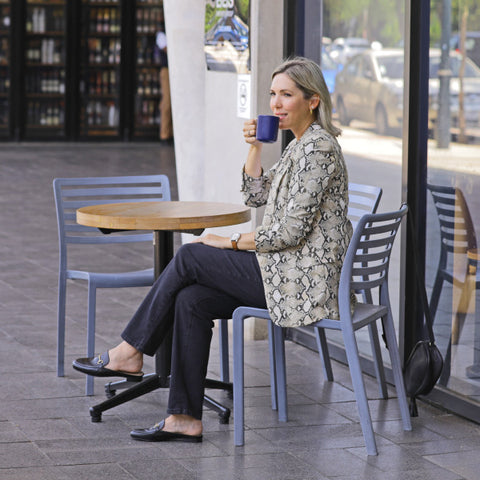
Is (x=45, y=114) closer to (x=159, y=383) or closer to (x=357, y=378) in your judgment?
(x=159, y=383)

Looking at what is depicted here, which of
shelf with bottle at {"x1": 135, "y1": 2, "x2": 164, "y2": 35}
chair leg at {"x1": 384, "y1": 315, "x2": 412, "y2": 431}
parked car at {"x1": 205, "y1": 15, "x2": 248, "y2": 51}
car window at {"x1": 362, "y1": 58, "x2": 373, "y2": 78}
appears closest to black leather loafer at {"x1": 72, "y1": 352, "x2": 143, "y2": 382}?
chair leg at {"x1": 384, "y1": 315, "x2": 412, "y2": 431}

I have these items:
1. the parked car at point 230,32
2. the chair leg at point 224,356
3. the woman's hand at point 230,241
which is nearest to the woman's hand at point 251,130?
the woman's hand at point 230,241

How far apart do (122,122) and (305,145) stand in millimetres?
13626

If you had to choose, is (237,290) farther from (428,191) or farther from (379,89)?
(379,89)

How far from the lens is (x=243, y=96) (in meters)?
5.44

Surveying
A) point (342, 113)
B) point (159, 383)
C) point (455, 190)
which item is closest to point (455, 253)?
point (455, 190)

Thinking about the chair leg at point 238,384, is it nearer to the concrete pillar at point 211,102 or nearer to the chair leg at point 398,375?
the chair leg at point 398,375

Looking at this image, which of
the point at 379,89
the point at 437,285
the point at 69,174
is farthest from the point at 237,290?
the point at 69,174

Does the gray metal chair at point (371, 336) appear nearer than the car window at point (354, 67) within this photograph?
Yes

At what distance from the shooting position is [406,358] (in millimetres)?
4402

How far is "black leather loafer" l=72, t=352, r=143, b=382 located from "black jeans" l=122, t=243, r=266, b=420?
13cm

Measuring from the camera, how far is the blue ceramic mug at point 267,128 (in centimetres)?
370

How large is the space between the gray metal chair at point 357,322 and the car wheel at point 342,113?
1.33 meters

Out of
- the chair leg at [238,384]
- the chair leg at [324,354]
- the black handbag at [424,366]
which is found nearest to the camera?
the chair leg at [238,384]
